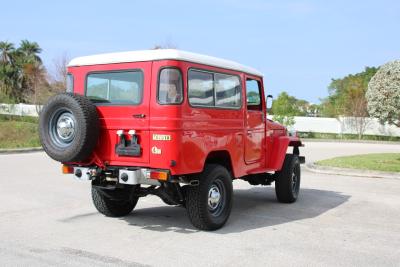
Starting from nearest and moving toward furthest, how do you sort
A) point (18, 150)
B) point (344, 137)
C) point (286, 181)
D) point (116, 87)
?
1. point (116, 87)
2. point (286, 181)
3. point (18, 150)
4. point (344, 137)

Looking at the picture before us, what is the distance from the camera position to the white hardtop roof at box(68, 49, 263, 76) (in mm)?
6549

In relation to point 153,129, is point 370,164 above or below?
below

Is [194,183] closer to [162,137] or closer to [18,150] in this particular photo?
[162,137]

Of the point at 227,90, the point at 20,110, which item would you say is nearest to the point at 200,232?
the point at 227,90

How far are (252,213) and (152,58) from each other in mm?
A: 3344

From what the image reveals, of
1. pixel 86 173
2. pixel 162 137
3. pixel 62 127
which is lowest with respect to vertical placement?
pixel 86 173

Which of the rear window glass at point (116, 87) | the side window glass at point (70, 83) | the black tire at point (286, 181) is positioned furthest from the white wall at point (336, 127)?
the rear window glass at point (116, 87)

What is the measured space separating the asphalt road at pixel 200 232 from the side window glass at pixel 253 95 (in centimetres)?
180

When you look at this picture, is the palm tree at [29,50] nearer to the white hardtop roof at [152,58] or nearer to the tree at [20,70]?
the tree at [20,70]

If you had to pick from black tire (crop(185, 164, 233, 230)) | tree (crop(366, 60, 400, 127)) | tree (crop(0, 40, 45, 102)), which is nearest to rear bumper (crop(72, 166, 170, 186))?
black tire (crop(185, 164, 233, 230))

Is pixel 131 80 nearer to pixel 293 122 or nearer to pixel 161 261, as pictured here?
pixel 161 261

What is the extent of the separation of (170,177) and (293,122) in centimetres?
3258

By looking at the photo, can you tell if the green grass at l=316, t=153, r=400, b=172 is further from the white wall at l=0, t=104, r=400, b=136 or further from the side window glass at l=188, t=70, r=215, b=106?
the white wall at l=0, t=104, r=400, b=136

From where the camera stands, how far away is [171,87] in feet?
21.4
